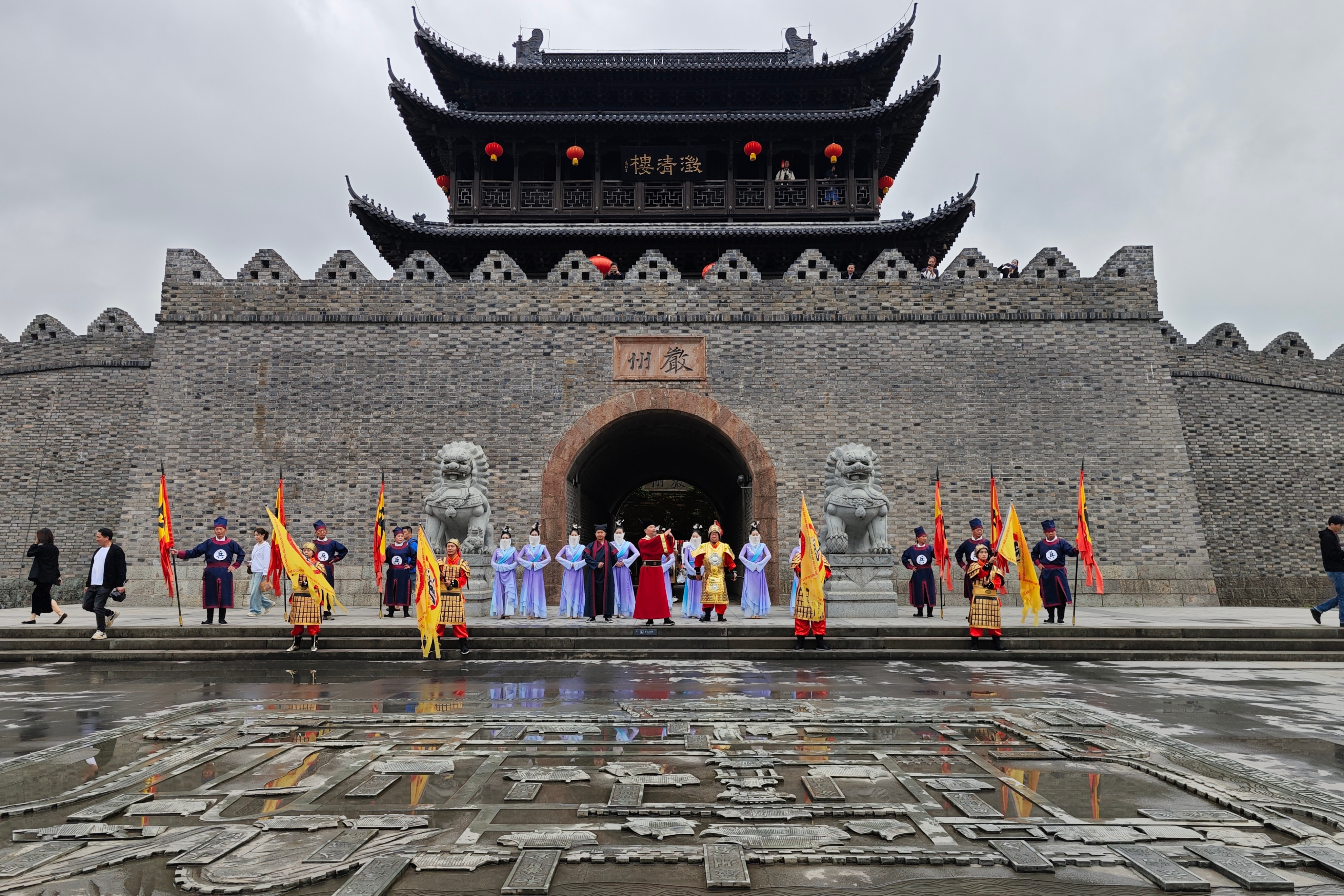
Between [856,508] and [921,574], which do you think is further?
[921,574]

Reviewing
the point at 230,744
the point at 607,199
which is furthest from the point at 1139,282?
the point at 230,744

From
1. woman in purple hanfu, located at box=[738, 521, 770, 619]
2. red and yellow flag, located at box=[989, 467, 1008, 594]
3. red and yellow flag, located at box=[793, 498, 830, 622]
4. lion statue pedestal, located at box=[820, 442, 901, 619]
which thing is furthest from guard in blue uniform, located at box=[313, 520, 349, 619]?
red and yellow flag, located at box=[989, 467, 1008, 594]

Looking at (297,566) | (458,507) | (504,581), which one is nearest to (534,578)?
(504,581)

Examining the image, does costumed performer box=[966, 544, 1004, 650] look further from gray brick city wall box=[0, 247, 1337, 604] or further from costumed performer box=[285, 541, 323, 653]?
costumed performer box=[285, 541, 323, 653]

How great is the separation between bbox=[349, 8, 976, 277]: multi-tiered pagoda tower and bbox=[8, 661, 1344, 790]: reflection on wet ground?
9.51 m

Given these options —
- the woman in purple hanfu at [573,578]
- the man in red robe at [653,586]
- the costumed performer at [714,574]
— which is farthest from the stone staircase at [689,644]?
the woman in purple hanfu at [573,578]

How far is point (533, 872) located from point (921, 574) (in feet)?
27.6

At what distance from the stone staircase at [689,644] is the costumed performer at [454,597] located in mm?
266

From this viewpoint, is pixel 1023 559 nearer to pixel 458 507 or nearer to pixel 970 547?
pixel 970 547

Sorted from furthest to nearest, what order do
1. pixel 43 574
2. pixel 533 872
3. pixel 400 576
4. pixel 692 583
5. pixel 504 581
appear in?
pixel 400 576 → pixel 692 583 → pixel 504 581 → pixel 43 574 → pixel 533 872

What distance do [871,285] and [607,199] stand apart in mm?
6106

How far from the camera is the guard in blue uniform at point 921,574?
395 inches

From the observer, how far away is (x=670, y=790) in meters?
3.35

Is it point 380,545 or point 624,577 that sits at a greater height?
point 380,545
